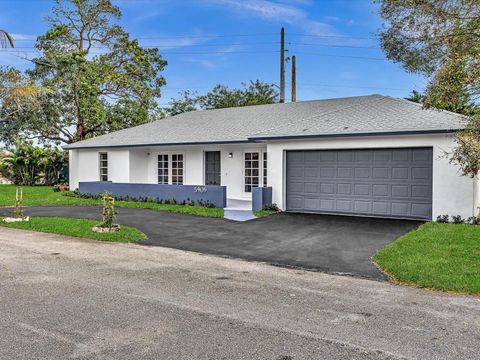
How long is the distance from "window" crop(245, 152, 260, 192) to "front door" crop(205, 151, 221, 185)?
4.72 ft

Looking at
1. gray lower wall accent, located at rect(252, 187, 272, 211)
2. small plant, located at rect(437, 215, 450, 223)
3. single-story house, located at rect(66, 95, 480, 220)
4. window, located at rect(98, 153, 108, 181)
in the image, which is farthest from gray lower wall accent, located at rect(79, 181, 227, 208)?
small plant, located at rect(437, 215, 450, 223)

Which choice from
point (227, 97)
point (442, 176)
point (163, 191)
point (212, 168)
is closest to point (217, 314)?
point (442, 176)

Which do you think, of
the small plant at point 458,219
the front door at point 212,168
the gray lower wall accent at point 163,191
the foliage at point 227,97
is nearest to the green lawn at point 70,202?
the gray lower wall accent at point 163,191

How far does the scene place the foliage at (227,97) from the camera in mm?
38162

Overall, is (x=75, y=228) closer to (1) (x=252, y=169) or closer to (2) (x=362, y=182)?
(1) (x=252, y=169)

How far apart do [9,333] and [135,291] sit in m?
1.87

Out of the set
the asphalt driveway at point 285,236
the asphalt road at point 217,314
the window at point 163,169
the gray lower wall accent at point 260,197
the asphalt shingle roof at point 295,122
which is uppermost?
the asphalt shingle roof at point 295,122

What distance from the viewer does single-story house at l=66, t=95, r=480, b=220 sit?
1262 cm

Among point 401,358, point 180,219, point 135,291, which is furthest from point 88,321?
point 180,219

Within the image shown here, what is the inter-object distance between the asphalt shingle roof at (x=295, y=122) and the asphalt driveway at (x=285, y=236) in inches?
115

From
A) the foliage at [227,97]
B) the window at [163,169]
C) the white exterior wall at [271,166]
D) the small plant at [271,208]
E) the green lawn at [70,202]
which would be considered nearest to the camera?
the white exterior wall at [271,166]

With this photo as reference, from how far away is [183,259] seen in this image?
8344 mm

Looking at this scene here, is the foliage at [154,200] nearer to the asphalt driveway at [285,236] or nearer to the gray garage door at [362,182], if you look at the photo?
the asphalt driveway at [285,236]

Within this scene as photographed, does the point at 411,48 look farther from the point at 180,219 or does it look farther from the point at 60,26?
the point at 60,26
